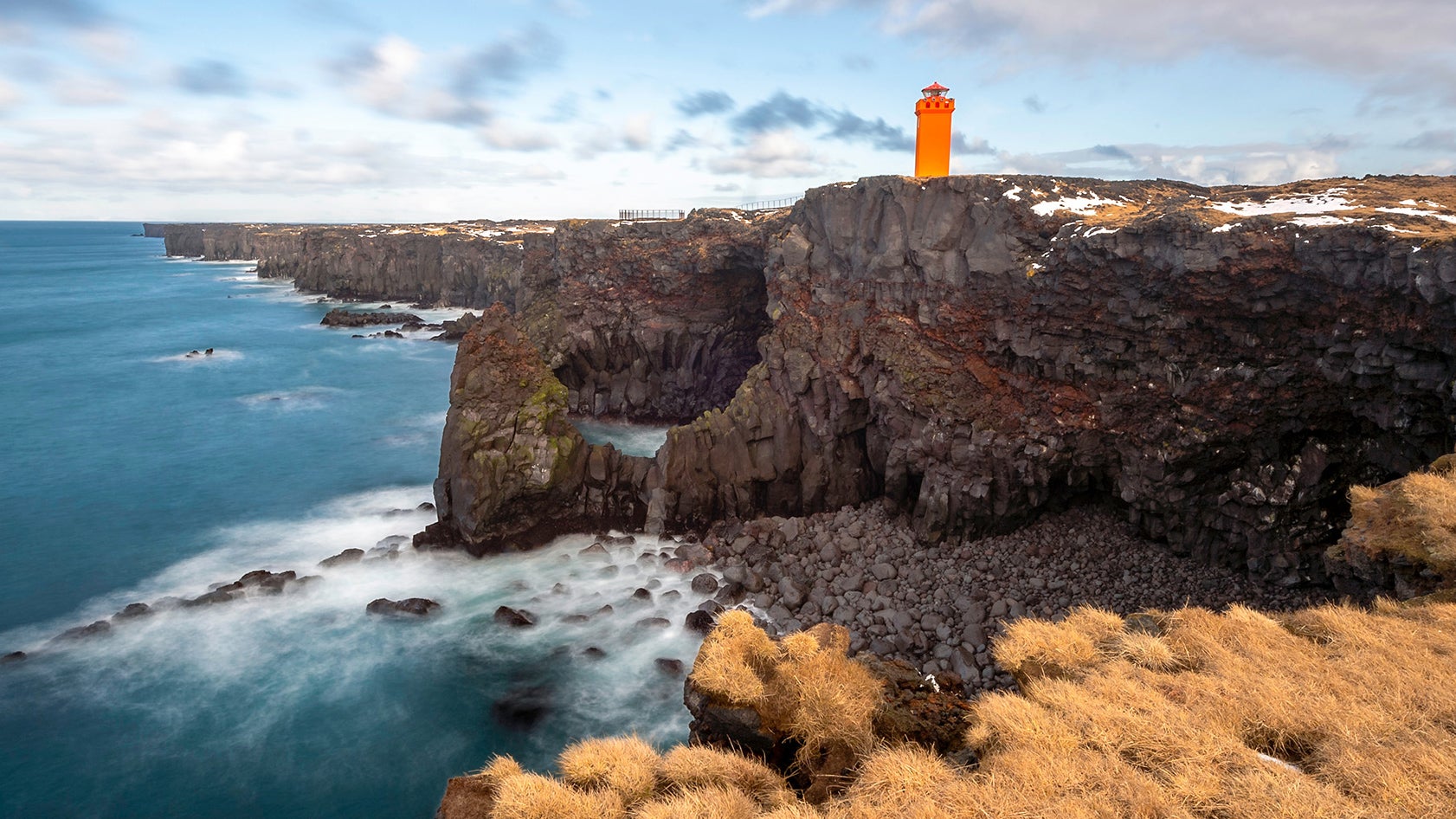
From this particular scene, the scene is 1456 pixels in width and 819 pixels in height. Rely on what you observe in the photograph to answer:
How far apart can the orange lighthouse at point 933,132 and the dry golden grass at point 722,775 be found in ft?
94.1

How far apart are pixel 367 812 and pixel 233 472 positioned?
32735 mm

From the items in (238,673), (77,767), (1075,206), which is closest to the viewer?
(77,767)

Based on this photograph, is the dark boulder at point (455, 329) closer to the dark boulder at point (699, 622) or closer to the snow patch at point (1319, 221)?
the dark boulder at point (699, 622)

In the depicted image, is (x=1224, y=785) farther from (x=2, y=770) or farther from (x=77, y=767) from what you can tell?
(x=2, y=770)

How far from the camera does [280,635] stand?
28.0 m

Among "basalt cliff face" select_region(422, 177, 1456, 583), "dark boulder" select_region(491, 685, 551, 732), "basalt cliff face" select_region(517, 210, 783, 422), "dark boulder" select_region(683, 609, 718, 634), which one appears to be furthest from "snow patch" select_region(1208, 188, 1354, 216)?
"dark boulder" select_region(491, 685, 551, 732)

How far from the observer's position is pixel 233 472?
45.3 meters

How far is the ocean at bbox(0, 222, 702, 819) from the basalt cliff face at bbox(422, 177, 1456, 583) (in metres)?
6.85

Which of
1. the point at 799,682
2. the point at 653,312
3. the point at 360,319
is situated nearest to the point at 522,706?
the point at 799,682

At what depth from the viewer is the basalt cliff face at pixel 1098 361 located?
22.4 metres

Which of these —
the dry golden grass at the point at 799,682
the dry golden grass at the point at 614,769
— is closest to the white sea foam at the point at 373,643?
the dry golden grass at the point at 799,682

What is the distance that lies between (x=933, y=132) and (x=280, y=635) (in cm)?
3368

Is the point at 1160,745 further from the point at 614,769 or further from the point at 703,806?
the point at 614,769

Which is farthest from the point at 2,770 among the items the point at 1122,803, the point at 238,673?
the point at 1122,803
